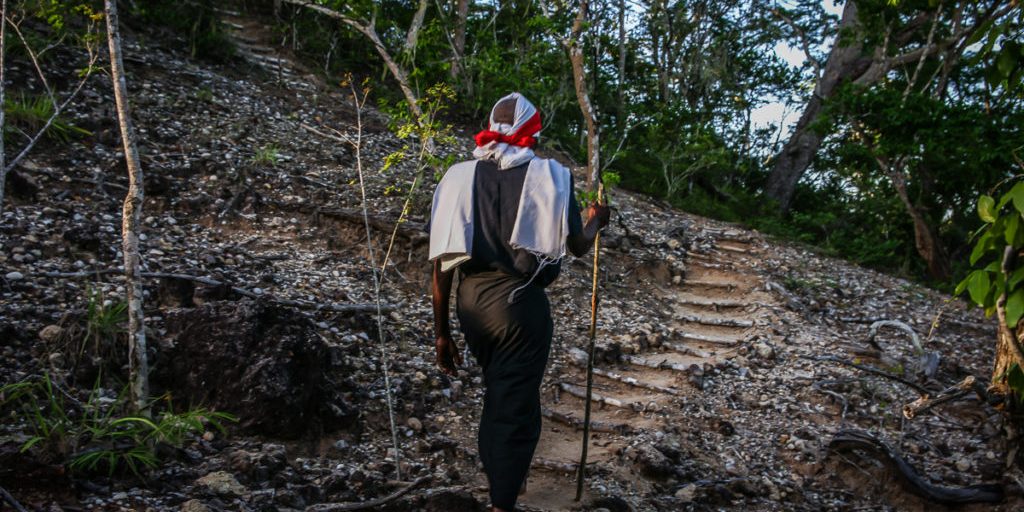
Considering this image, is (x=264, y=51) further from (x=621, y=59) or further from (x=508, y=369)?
(x=508, y=369)

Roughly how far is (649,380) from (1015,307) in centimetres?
346

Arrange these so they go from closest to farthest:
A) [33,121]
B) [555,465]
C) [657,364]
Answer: [555,465]
[657,364]
[33,121]

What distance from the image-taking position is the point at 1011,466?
12.0 feet

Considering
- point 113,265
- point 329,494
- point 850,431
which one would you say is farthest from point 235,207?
point 850,431

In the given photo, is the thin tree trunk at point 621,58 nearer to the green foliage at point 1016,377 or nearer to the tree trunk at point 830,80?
the tree trunk at point 830,80

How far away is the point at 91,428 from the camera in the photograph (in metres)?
2.96

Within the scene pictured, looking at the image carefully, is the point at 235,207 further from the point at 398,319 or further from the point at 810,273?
the point at 810,273

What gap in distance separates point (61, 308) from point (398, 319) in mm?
2228

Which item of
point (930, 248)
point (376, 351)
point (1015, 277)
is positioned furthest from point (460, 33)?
point (1015, 277)

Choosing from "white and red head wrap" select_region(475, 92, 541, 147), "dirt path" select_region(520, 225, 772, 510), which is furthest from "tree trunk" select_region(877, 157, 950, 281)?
"white and red head wrap" select_region(475, 92, 541, 147)

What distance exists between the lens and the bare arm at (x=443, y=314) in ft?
10.5

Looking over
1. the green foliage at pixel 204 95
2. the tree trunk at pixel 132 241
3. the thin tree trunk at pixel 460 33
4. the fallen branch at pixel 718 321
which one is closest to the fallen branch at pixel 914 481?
the fallen branch at pixel 718 321

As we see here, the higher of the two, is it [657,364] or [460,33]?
[460,33]

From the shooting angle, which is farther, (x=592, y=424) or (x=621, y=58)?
(x=621, y=58)
